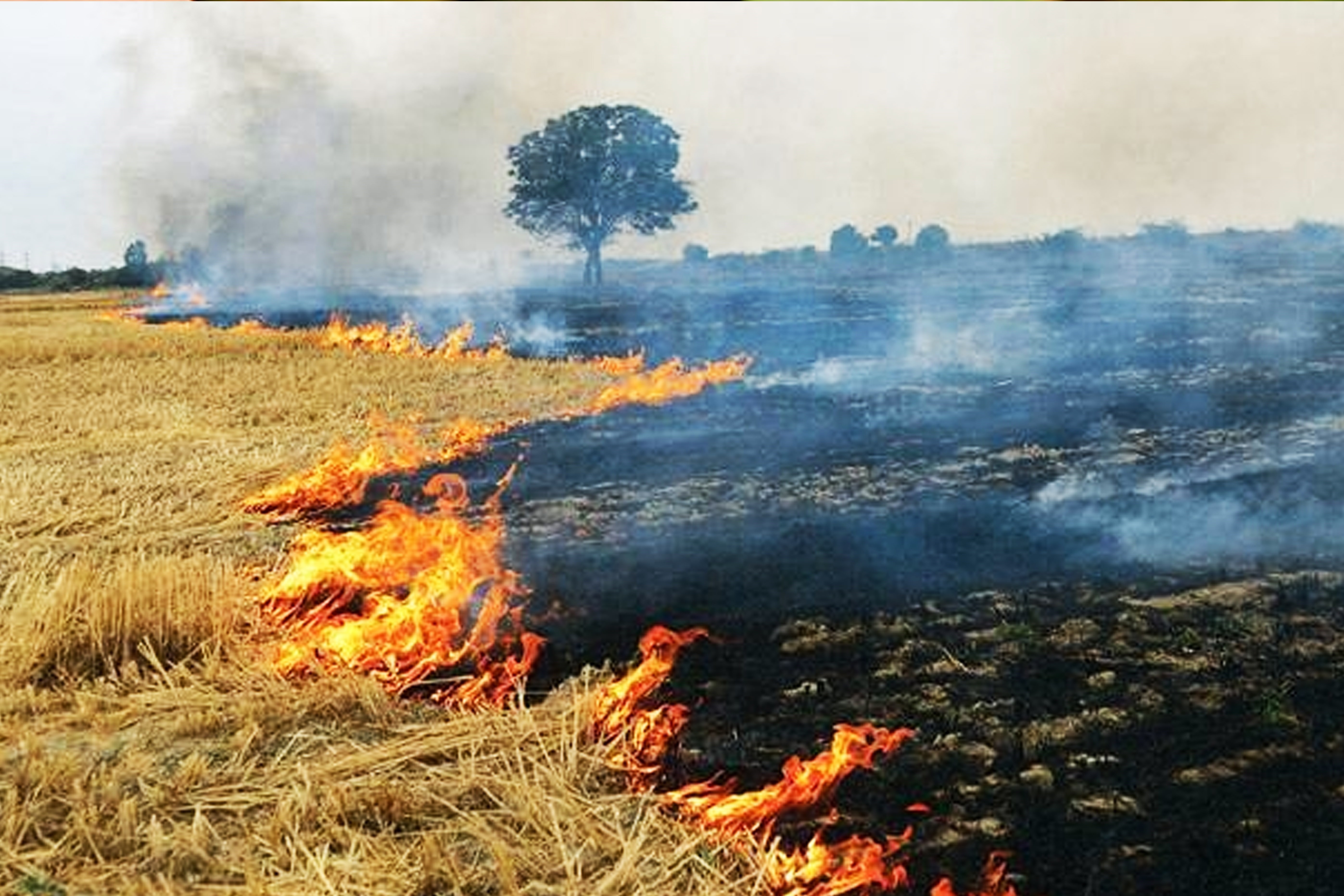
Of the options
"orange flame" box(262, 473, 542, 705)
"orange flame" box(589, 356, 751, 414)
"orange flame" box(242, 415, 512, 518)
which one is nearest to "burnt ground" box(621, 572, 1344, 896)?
"orange flame" box(262, 473, 542, 705)

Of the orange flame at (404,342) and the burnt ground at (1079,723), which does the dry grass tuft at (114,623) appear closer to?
the burnt ground at (1079,723)

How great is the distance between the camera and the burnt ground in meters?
4.44

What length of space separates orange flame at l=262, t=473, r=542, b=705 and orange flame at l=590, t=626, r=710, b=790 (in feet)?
2.41

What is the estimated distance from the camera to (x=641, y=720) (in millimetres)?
5840

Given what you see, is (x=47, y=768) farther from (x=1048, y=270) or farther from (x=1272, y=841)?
(x=1048, y=270)

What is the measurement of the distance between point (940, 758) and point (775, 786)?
889mm

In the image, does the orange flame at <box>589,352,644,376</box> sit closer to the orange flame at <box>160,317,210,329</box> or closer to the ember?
the orange flame at <box>160,317,210,329</box>

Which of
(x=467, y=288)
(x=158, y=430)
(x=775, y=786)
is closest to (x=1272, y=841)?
(x=775, y=786)

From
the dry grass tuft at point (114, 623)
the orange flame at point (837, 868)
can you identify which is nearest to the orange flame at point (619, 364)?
the dry grass tuft at point (114, 623)

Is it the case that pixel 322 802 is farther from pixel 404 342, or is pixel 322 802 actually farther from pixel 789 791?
pixel 404 342

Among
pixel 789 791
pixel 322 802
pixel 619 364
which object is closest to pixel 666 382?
pixel 619 364

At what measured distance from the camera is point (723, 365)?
77.4 ft

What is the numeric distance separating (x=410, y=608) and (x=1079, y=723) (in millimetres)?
4592

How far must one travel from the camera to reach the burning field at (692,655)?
4.59 meters
